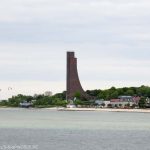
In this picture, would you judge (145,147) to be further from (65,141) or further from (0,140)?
(0,140)

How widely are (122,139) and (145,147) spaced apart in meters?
17.5

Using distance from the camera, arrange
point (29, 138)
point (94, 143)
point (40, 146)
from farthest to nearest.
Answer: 1. point (29, 138)
2. point (94, 143)
3. point (40, 146)

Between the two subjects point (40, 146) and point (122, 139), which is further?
point (122, 139)

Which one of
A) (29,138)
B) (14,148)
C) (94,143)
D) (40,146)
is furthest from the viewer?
(29,138)

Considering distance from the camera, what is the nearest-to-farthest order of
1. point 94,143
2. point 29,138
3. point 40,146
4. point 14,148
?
point 14,148 → point 40,146 → point 94,143 → point 29,138

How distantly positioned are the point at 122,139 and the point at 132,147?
1745 centimetres

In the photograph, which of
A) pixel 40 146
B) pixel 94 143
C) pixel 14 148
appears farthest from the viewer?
pixel 94 143

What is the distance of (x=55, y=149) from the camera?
9038 cm

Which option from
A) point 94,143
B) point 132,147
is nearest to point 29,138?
point 94,143

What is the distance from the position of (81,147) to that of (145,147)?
28.3 feet

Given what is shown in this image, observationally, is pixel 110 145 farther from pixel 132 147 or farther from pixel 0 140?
pixel 0 140

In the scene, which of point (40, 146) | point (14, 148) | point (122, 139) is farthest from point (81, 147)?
point (122, 139)

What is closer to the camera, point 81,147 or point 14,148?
point 14,148

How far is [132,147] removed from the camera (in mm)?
96812
